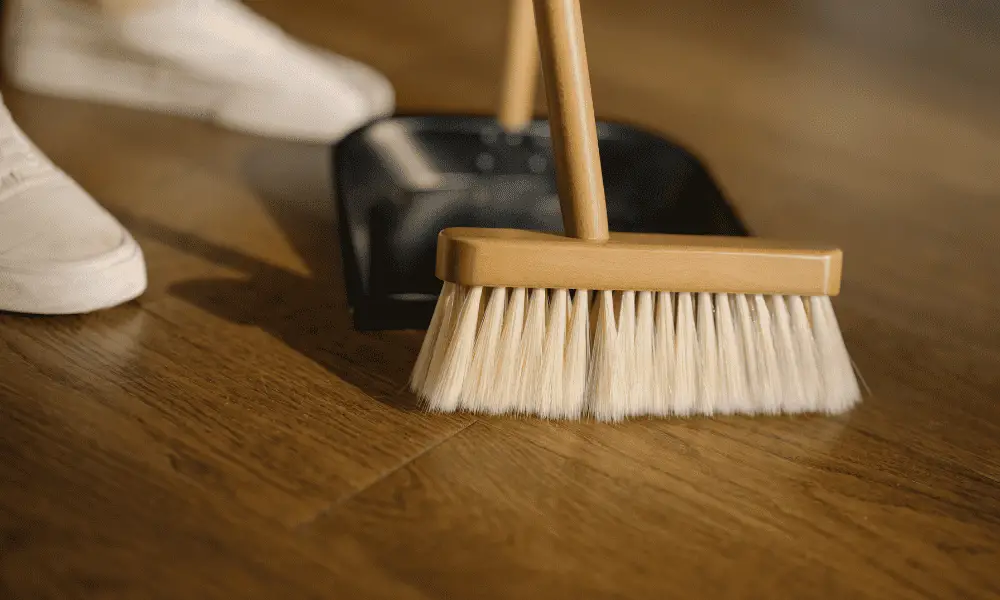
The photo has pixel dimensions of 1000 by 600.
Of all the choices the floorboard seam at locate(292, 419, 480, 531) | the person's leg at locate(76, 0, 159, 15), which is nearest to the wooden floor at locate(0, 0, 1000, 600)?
the floorboard seam at locate(292, 419, 480, 531)

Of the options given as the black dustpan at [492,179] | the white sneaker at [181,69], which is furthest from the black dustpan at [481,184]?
the white sneaker at [181,69]

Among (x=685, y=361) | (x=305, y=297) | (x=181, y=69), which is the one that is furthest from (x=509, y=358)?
(x=181, y=69)

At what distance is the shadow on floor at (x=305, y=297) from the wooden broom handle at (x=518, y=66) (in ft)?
0.62

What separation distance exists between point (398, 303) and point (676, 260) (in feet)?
0.69

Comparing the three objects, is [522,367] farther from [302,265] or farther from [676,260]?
[302,265]

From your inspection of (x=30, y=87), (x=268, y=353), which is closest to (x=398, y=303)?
(x=268, y=353)

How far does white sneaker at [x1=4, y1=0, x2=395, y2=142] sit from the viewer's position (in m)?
1.11

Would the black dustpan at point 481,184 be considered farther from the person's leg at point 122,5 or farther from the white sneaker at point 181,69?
the person's leg at point 122,5

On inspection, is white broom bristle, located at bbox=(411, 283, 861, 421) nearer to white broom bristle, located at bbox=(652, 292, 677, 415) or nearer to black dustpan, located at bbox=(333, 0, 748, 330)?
white broom bristle, located at bbox=(652, 292, 677, 415)

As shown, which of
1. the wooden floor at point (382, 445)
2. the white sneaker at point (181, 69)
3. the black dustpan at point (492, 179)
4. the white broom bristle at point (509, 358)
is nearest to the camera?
the wooden floor at point (382, 445)

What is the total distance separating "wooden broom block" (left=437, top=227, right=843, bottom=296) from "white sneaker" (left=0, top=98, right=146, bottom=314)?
0.83 ft

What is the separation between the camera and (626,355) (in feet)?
2.13

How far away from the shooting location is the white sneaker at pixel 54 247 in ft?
2.31

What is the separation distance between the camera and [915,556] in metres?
0.57
